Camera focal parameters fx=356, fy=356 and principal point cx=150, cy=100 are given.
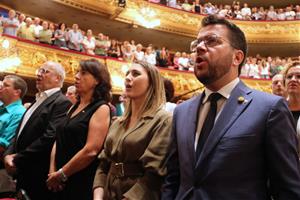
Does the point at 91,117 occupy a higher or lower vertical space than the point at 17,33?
lower

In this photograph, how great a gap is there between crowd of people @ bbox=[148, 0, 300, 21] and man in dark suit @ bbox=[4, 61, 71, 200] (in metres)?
12.5

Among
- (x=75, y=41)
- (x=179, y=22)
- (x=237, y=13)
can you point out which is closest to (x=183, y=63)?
(x=179, y=22)

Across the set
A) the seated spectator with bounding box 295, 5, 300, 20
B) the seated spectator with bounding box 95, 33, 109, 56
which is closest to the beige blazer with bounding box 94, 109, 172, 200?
the seated spectator with bounding box 95, 33, 109, 56

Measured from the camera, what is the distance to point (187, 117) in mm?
1592

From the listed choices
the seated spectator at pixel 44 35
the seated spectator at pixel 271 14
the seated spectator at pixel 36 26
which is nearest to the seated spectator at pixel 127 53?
the seated spectator at pixel 44 35

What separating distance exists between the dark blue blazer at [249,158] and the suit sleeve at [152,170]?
13.8 inches

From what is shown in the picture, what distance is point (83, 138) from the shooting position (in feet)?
8.11

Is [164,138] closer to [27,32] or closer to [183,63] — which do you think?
[27,32]

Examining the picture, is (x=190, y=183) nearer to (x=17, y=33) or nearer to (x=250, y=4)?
(x=17, y=33)

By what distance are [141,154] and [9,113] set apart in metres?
2.01

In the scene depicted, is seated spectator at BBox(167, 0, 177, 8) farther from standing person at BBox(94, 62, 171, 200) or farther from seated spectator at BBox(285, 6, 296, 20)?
standing person at BBox(94, 62, 171, 200)

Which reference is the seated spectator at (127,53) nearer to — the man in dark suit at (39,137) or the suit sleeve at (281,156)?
the man in dark suit at (39,137)

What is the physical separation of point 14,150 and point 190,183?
1.95m

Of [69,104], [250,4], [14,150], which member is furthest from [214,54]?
[250,4]
